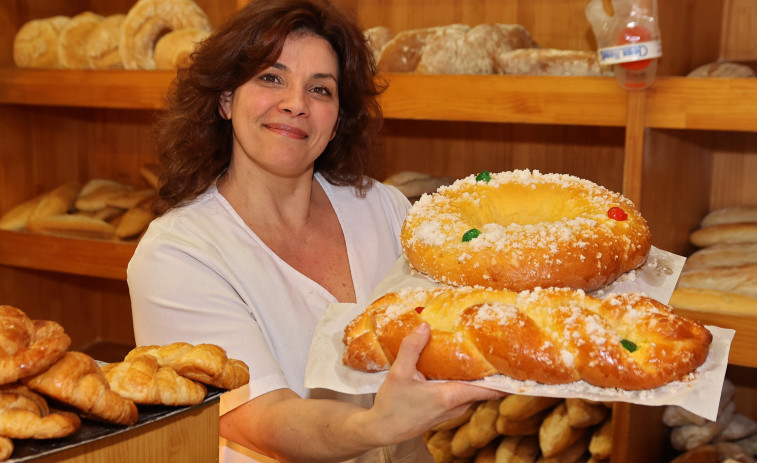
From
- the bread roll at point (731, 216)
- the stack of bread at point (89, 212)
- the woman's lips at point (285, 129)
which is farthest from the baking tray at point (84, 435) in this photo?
the stack of bread at point (89, 212)

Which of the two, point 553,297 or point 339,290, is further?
point 339,290

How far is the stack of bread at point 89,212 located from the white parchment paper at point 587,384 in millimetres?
1550

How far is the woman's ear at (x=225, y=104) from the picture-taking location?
5.42 ft

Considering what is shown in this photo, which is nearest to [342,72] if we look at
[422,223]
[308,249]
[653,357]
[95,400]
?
[308,249]

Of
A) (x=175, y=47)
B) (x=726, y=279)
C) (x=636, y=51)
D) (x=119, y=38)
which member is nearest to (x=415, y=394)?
(x=636, y=51)

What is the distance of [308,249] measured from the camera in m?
1.68

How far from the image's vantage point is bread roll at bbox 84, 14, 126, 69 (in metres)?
2.68

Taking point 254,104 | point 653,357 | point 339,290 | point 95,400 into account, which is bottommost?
point 339,290

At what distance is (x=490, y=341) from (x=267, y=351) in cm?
52

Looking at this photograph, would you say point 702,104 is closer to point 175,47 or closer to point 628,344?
point 628,344

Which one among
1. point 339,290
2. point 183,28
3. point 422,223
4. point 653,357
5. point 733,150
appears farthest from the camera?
point 183,28

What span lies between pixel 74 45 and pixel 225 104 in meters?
1.33

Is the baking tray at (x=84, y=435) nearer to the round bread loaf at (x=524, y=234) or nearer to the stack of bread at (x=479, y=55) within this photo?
the round bread loaf at (x=524, y=234)

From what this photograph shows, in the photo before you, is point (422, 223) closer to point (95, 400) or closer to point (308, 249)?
point (308, 249)
